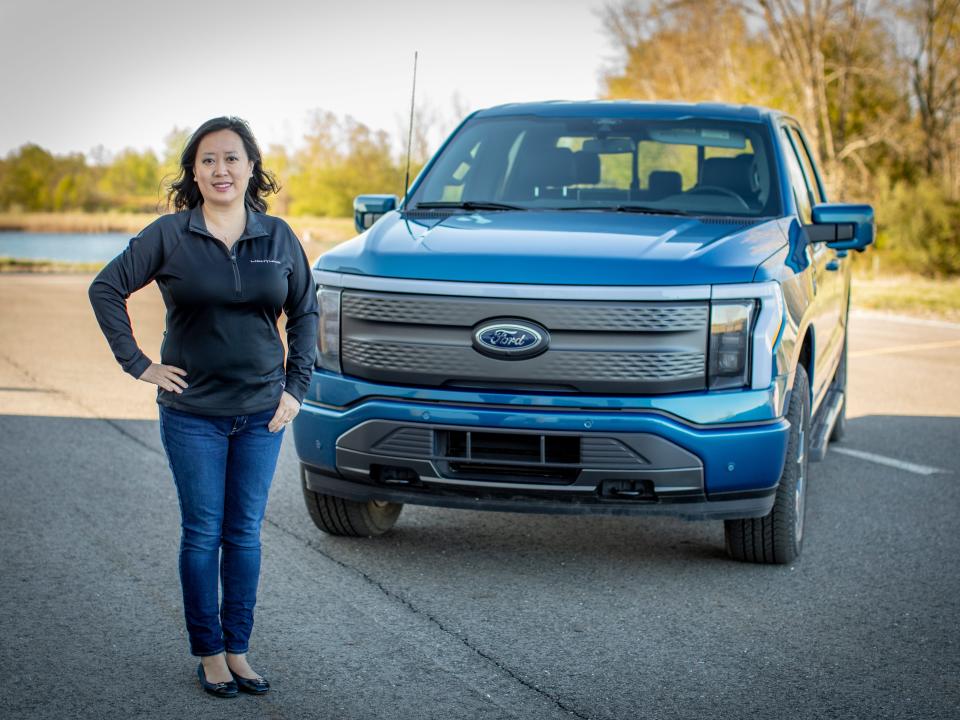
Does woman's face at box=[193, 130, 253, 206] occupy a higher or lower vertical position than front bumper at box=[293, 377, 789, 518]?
higher

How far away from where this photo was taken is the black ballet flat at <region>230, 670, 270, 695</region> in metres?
3.99

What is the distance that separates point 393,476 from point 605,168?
7.21 ft

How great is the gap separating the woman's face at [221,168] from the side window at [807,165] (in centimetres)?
418

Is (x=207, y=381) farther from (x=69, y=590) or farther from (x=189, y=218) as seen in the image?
(x=69, y=590)

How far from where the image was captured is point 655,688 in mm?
4082

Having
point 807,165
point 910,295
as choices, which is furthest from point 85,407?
point 910,295

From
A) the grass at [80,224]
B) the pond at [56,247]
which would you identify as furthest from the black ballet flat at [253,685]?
the grass at [80,224]

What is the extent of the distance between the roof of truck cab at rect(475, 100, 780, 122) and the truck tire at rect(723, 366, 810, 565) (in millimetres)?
1724

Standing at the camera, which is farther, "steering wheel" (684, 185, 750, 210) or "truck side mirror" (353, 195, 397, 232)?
"truck side mirror" (353, 195, 397, 232)

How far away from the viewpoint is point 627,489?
4.88 meters

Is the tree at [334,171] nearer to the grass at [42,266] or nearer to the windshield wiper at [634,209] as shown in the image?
the grass at [42,266]

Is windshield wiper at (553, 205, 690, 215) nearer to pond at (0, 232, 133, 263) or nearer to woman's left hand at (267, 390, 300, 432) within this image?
woman's left hand at (267, 390, 300, 432)

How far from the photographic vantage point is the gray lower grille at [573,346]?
4801 mm

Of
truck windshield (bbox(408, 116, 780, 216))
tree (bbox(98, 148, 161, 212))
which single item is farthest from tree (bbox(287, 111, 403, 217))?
truck windshield (bbox(408, 116, 780, 216))
